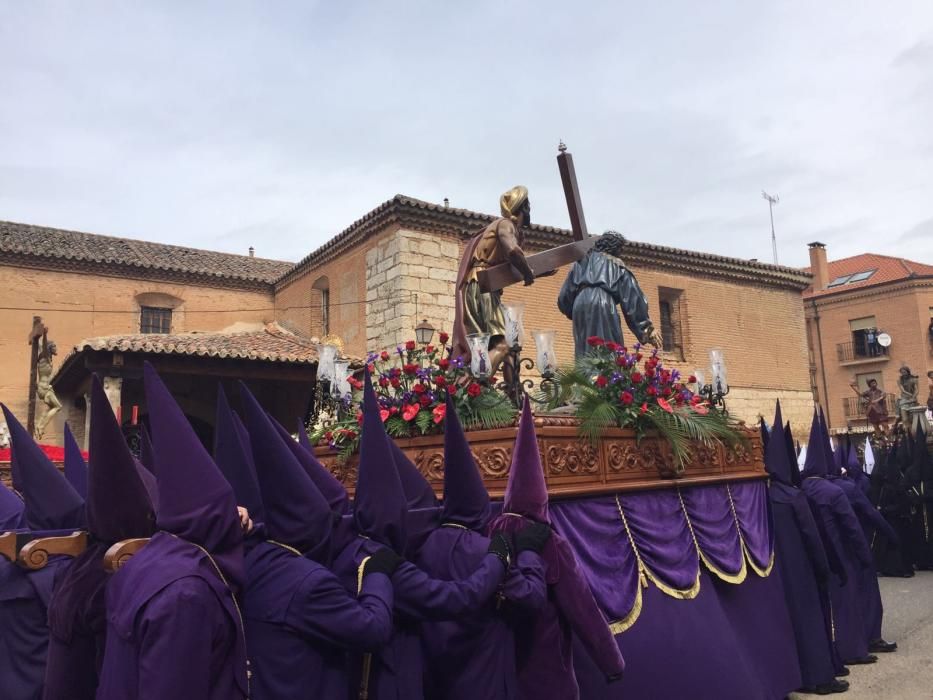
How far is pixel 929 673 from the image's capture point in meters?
5.77

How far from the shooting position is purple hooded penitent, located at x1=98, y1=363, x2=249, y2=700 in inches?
82.5

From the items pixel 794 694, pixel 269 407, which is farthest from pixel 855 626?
pixel 269 407

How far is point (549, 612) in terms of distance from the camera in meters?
3.39

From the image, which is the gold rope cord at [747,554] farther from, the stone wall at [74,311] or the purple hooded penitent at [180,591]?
the stone wall at [74,311]

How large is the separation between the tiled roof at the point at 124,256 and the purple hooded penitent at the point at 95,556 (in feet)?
53.8

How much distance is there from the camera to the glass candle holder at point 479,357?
191 inches

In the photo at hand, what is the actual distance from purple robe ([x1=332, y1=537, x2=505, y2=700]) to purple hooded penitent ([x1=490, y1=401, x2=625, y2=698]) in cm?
52

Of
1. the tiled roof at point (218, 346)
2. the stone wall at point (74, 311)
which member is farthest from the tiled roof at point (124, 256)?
the tiled roof at point (218, 346)

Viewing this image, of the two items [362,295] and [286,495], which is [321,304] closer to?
[362,295]

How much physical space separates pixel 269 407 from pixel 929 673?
39.3 ft

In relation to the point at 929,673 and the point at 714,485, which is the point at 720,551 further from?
the point at 929,673

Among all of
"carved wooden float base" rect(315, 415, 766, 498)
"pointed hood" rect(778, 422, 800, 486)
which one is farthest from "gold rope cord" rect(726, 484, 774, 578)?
"pointed hood" rect(778, 422, 800, 486)

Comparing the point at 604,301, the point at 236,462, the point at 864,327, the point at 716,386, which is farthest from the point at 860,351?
the point at 236,462

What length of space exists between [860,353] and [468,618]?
3402 cm
